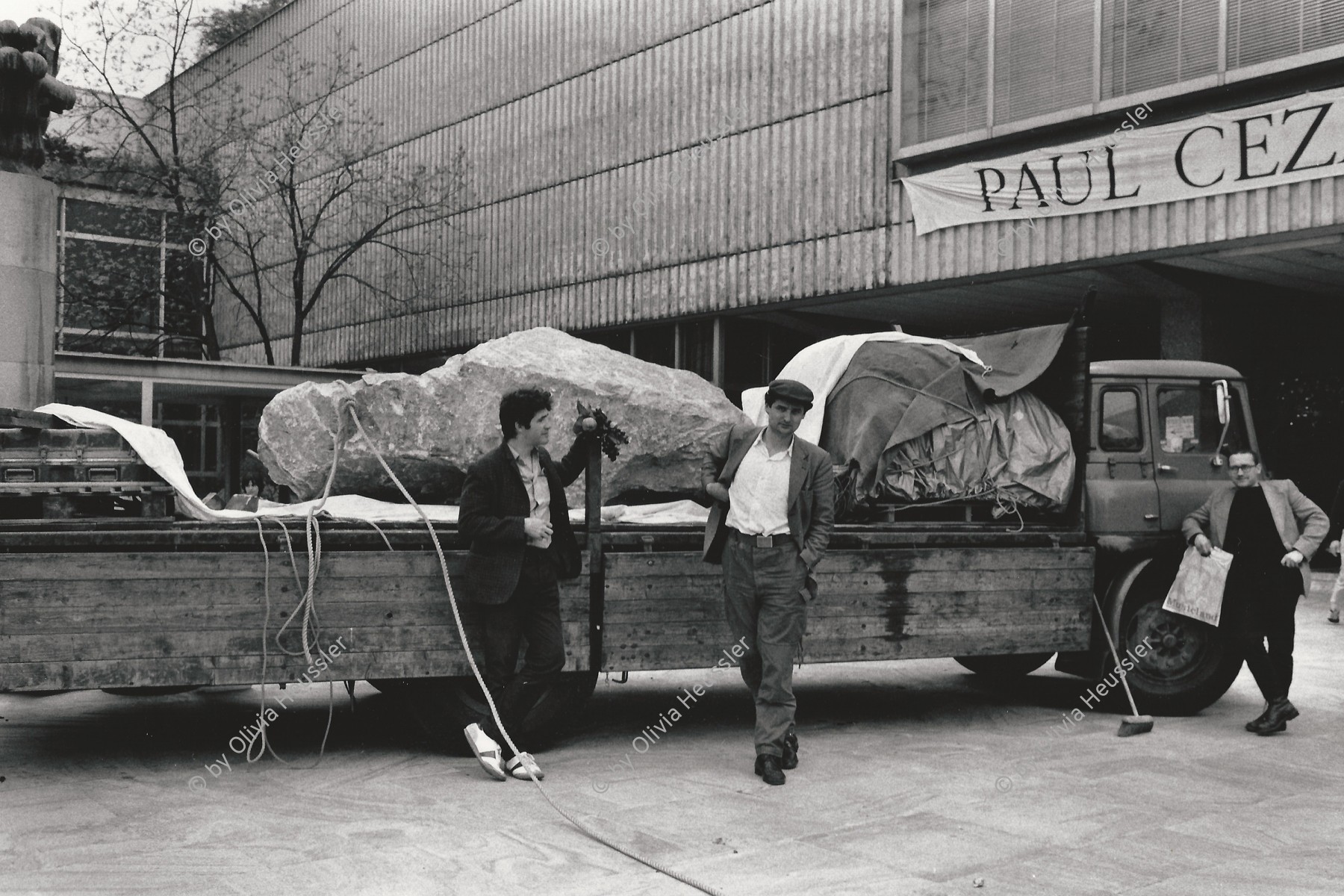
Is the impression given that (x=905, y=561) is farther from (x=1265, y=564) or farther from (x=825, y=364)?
(x=1265, y=564)

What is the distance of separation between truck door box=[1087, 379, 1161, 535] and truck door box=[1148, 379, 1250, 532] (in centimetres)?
9

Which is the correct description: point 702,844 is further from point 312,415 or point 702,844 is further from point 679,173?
point 679,173

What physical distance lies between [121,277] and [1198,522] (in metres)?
28.0

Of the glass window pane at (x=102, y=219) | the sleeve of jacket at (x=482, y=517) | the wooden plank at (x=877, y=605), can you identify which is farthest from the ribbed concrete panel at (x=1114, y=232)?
the glass window pane at (x=102, y=219)

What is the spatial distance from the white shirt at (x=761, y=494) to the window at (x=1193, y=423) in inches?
126

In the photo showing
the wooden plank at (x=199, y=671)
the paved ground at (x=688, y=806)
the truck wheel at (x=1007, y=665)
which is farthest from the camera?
the truck wheel at (x=1007, y=665)

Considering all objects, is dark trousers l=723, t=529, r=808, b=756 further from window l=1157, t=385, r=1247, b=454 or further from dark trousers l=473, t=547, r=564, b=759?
window l=1157, t=385, r=1247, b=454

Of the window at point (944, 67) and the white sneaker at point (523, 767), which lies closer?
the white sneaker at point (523, 767)

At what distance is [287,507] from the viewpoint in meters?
7.65

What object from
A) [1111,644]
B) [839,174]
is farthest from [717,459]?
[839,174]


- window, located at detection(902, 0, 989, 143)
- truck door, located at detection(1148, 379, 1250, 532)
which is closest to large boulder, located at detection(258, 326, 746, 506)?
truck door, located at detection(1148, 379, 1250, 532)

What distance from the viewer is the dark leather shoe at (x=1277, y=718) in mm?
7848

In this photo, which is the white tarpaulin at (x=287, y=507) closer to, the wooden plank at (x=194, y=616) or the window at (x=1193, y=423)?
the wooden plank at (x=194, y=616)

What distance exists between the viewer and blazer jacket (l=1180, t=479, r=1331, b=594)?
7.99 meters
